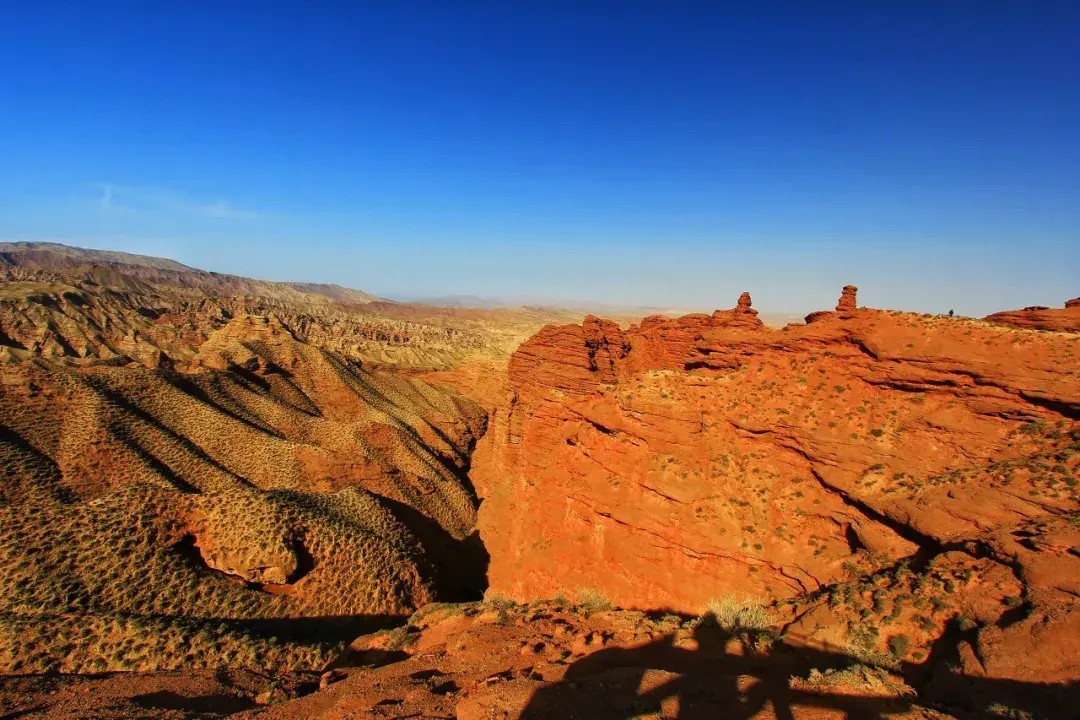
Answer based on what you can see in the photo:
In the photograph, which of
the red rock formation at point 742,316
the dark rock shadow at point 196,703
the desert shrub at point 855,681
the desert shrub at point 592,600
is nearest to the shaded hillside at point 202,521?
the dark rock shadow at point 196,703

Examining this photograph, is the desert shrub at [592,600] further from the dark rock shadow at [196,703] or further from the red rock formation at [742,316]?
the red rock formation at [742,316]

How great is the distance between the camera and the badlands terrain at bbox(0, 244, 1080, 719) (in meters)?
9.60

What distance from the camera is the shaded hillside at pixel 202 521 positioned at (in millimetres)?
14422

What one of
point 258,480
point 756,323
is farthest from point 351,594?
point 756,323

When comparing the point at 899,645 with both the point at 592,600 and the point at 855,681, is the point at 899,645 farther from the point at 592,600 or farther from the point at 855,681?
the point at 592,600

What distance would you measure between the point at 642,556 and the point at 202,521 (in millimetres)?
17685

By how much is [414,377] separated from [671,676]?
55537mm

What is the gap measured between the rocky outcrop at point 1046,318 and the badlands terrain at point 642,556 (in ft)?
0.37

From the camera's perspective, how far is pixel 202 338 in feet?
268

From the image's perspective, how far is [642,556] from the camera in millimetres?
17344

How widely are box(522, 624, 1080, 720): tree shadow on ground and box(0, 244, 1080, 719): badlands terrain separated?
6cm

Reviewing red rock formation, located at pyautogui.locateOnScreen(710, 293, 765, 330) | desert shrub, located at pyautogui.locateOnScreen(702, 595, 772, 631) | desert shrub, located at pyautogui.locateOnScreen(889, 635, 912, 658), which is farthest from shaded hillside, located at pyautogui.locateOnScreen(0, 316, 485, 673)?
red rock formation, located at pyautogui.locateOnScreen(710, 293, 765, 330)

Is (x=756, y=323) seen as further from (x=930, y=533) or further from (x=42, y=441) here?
(x=42, y=441)

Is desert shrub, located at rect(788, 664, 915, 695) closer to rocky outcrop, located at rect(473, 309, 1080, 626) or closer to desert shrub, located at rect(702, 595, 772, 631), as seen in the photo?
desert shrub, located at rect(702, 595, 772, 631)
